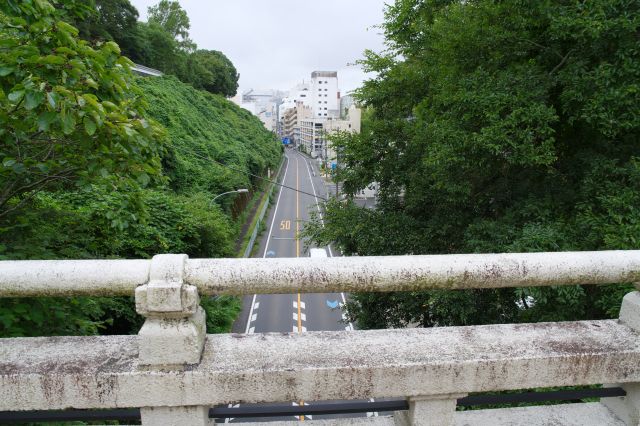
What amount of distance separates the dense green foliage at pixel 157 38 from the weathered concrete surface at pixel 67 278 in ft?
83.2

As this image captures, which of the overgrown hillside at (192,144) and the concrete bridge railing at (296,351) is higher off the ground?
the overgrown hillside at (192,144)

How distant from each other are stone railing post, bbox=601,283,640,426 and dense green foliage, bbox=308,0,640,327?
2.48 meters

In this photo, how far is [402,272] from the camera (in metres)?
2.01

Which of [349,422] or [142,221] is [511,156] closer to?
[349,422]

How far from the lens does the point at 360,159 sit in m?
10.6

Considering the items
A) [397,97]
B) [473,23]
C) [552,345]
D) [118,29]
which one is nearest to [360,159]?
[397,97]

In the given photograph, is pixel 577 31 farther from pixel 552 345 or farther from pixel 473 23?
pixel 552 345

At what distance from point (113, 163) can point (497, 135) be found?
4881 millimetres

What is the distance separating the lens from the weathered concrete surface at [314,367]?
185 cm

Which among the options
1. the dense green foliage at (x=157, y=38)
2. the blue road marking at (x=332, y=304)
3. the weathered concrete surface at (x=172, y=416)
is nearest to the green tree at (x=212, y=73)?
the dense green foliage at (x=157, y=38)

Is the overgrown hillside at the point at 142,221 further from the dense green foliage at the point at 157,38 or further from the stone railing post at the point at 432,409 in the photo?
the dense green foliage at the point at 157,38

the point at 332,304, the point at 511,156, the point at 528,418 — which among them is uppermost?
the point at 511,156

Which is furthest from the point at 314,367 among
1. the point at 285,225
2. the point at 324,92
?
the point at 324,92

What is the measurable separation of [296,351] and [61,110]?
6.99 ft
